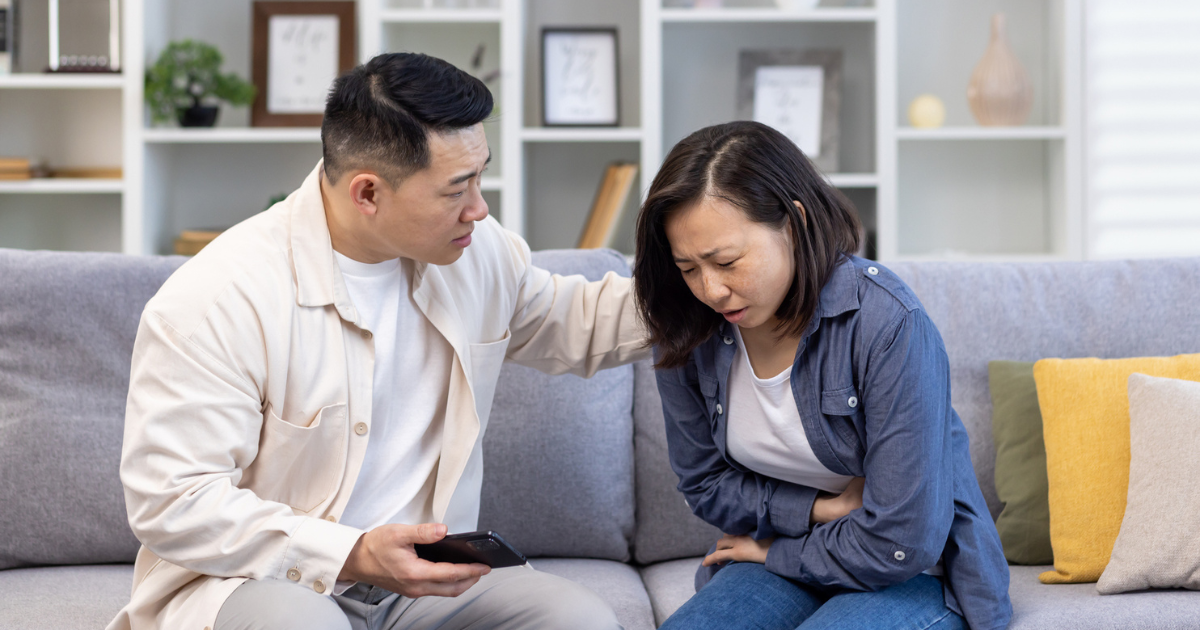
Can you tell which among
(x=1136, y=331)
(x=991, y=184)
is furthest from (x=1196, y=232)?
(x=1136, y=331)

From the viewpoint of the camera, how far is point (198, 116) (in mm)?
2650

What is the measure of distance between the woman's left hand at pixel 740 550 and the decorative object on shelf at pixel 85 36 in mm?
2195

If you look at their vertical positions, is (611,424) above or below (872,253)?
below

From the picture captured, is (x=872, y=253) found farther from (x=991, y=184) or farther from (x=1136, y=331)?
(x=1136, y=331)

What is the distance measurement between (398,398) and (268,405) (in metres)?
0.17

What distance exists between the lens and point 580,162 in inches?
115

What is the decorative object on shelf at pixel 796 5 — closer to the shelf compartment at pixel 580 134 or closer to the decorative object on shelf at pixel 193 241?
the shelf compartment at pixel 580 134

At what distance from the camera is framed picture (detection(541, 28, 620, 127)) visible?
109 inches

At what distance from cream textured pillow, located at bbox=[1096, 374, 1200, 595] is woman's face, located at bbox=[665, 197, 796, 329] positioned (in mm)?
660

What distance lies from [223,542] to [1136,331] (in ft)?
4.89

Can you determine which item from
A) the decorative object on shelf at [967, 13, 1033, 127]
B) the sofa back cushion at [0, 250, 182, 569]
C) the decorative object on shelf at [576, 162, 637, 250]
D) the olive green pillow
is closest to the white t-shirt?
the sofa back cushion at [0, 250, 182, 569]

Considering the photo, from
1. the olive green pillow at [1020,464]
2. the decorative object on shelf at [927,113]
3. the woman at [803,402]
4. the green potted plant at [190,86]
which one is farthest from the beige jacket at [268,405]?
the decorative object on shelf at [927,113]

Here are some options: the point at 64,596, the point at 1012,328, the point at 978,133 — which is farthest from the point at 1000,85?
the point at 64,596

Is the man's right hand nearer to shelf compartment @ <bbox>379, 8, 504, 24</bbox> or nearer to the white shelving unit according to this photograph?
the white shelving unit
